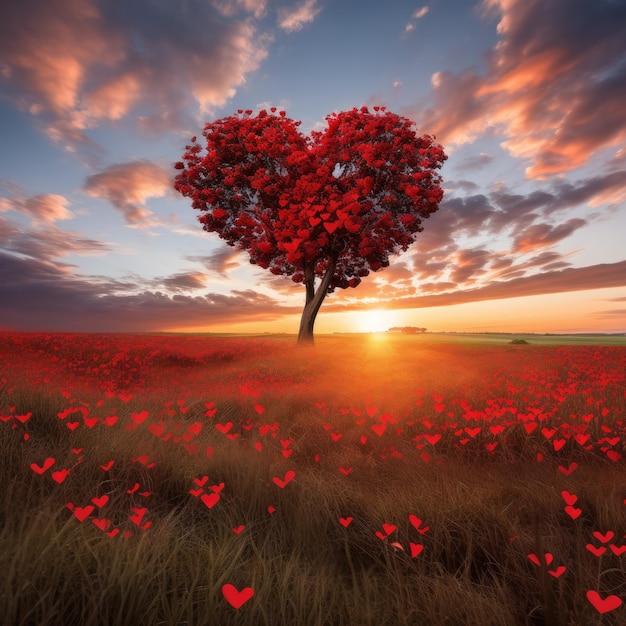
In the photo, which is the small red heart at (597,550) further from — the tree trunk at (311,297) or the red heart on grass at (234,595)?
the tree trunk at (311,297)

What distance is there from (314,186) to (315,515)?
698 inches

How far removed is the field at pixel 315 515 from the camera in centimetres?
220

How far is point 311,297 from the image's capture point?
23984 mm

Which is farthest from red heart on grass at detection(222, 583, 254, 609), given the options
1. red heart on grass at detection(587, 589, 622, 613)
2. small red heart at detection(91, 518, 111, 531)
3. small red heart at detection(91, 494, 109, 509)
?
Result: red heart on grass at detection(587, 589, 622, 613)

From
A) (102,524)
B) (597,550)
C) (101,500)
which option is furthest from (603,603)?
(101,500)

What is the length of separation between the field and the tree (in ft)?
43.1

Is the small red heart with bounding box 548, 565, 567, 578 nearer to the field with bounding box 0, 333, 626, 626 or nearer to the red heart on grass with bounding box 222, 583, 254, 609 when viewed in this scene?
the field with bounding box 0, 333, 626, 626

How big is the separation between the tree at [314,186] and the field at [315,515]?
13126 millimetres

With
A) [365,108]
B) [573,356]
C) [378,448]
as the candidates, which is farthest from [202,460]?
[365,108]

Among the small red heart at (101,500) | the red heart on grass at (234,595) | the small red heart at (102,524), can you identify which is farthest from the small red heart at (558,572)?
the small red heart at (101,500)

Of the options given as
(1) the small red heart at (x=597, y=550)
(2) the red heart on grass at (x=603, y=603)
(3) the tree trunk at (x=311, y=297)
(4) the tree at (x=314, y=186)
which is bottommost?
(1) the small red heart at (x=597, y=550)

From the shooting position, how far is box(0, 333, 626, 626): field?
2.20 meters

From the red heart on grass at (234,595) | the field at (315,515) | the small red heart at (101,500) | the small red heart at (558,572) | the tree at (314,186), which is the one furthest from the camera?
the tree at (314,186)

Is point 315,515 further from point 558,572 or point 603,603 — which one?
point 603,603
